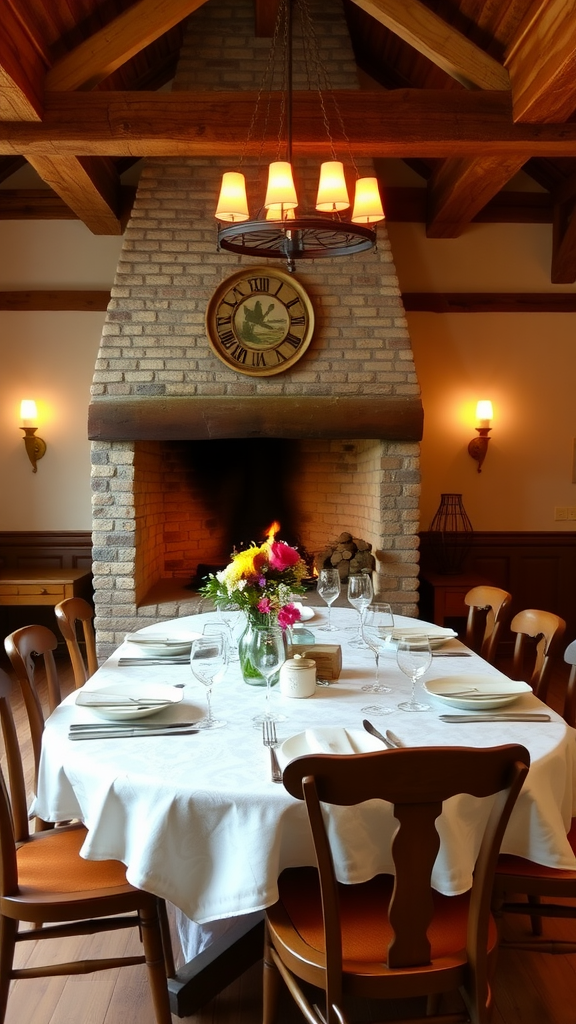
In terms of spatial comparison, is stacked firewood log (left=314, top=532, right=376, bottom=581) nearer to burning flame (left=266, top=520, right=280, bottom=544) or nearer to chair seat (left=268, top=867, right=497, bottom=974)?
burning flame (left=266, top=520, right=280, bottom=544)

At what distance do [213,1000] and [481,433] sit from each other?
4049 millimetres

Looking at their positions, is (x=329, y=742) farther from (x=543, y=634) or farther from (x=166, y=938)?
(x=543, y=634)

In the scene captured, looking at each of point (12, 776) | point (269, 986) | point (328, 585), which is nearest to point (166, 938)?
point (269, 986)

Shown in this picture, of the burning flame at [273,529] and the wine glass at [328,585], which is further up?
the wine glass at [328,585]

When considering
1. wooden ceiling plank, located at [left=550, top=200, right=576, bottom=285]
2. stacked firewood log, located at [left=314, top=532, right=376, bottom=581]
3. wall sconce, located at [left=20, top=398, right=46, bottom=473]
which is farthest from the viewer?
wall sconce, located at [left=20, top=398, right=46, bottom=473]

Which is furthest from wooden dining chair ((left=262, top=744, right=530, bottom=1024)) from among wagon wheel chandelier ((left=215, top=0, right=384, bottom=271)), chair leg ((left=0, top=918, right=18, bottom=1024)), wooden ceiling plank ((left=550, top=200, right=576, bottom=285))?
wooden ceiling plank ((left=550, top=200, right=576, bottom=285))

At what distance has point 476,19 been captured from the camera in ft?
12.4

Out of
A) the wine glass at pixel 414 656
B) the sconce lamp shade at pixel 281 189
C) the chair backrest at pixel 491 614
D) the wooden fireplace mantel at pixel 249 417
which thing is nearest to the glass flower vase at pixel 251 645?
the wine glass at pixel 414 656

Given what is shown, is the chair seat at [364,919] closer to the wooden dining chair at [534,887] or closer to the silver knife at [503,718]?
the wooden dining chair at [534,887]

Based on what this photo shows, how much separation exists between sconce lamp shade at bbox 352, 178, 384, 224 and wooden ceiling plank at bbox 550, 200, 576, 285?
2967mm

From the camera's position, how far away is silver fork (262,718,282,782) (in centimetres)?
156

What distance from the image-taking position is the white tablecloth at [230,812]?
4.96 ft

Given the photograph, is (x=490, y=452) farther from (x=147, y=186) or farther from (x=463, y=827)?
(x=463, y=827)

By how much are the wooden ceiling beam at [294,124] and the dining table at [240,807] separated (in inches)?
111
